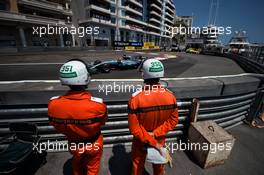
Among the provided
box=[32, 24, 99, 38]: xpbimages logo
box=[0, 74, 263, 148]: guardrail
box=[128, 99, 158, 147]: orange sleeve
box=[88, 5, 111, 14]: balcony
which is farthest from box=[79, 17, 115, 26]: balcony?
box=[128, 99, 158, 147]: orange sleeve

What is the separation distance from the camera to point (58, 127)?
161cm

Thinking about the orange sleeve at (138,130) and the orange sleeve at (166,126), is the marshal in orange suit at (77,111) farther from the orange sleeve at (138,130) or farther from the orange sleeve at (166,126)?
the orange sleeve at (166,126)

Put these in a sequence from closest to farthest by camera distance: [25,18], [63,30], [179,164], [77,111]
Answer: [77,111], [179,164], [25,18], [63,30]

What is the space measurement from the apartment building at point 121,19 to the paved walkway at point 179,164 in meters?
40.7

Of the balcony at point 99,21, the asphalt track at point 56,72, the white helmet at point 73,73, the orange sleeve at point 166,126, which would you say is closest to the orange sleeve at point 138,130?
the orange sleeve at point 166,126

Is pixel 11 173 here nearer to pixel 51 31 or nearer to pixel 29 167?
pixel 29 167

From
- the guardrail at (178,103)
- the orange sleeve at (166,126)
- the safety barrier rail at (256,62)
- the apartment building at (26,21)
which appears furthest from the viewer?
the apartment building at (26,21)

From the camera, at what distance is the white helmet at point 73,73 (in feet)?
4.99

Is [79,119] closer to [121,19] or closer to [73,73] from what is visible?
[73,73]

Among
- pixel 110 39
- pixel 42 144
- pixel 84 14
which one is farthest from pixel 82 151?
pixel 110 39

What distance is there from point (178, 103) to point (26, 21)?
32422 millimetres

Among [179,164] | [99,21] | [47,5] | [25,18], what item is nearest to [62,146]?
[179,164]

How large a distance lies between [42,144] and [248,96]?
4425 millimetres

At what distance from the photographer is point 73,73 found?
4.98 feet
